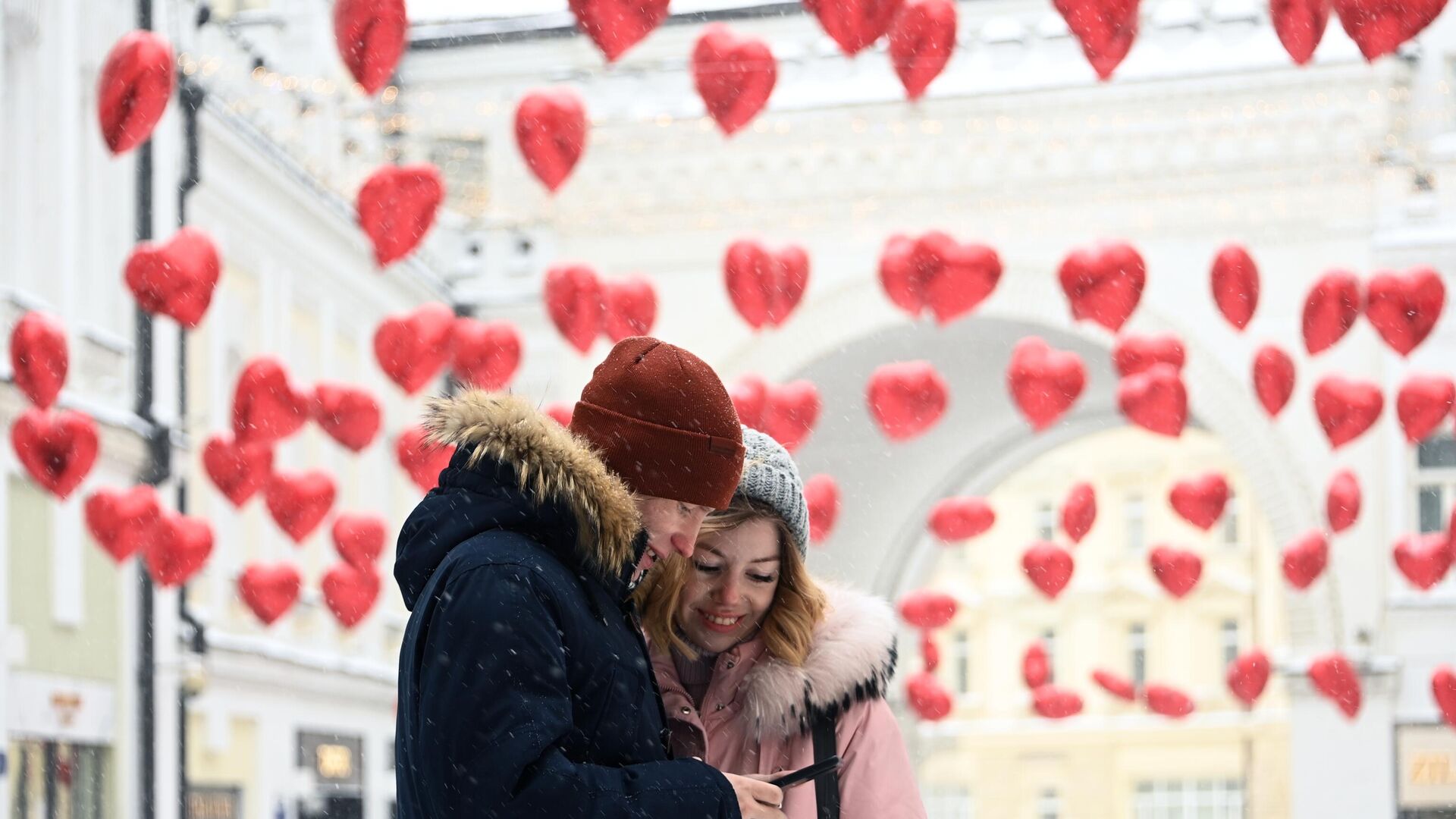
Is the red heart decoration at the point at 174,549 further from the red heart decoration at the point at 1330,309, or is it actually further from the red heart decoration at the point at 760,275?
the red heart decoration at the point at 1330,309

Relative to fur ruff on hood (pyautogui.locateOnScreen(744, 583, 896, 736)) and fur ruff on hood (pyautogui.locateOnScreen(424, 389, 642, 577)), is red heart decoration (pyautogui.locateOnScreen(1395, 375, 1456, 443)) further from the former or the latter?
fur ruff on hood (pyautogui.locateOnScreen(424, 389, 642, 577))

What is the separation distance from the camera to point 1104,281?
11.8m

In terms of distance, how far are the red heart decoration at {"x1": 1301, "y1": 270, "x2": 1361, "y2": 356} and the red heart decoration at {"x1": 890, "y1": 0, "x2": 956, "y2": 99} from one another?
3.51 metres

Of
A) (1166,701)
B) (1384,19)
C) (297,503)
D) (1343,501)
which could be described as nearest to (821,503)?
(297,503)

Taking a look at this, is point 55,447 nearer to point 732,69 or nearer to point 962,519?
point 732,69

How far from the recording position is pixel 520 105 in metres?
10.9

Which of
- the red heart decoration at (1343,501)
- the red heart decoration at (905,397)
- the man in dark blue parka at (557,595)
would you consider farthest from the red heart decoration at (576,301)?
the man in dark blue parka at (557,595)

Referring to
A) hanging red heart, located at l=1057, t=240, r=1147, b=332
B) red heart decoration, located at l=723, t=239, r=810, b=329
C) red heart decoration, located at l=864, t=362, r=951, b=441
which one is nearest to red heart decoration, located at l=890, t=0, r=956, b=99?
hanging red heart, located at l=1057, t=240, r=1147, b=332

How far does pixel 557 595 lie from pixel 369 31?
6954 mm

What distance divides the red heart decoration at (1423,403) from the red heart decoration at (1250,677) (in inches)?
107

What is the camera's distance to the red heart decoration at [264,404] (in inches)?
443

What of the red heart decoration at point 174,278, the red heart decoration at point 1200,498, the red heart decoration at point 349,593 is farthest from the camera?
the red heart decoration at point 1200,498

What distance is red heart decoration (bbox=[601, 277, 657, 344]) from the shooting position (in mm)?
12375

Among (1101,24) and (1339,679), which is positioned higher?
(1101,24)
